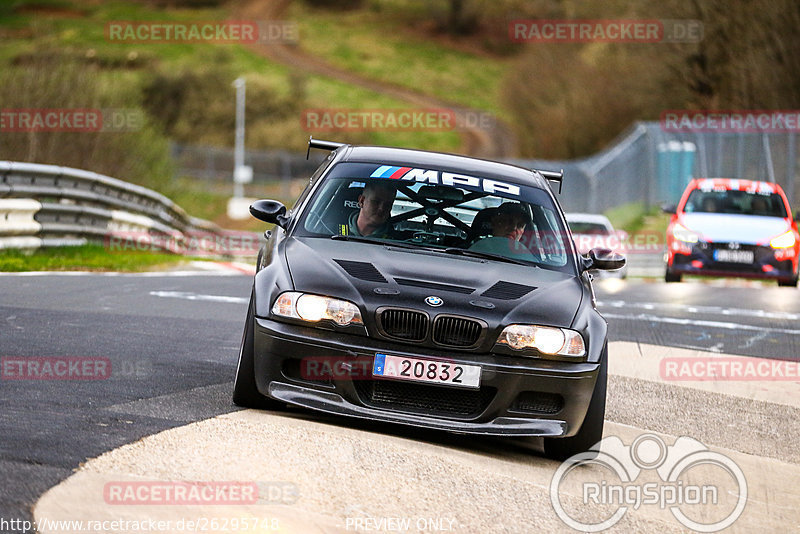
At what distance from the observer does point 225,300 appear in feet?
45.9

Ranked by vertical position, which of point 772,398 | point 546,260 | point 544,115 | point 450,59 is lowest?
point 772,398

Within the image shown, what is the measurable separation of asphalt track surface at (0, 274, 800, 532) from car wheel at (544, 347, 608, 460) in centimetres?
71

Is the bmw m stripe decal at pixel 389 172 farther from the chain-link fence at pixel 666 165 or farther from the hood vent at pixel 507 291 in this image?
the chain-link fence at pixel 666 165

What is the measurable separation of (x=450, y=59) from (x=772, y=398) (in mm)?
113560

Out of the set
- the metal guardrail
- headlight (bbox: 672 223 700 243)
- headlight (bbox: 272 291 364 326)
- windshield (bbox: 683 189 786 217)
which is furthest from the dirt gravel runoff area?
windshield (bbox: 683 189 786 217)

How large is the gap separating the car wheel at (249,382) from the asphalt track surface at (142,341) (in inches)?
5.0

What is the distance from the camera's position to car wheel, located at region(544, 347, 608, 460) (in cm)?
692

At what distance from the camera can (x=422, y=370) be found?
6.58 metres

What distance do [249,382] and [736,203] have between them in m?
15.8

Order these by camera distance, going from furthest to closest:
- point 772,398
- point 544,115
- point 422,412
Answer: point 544,115, point 772,398, point 422,412

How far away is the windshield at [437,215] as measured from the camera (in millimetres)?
7781

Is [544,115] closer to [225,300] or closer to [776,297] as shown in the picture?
[776,297]

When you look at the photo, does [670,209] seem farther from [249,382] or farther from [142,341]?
[249,382]

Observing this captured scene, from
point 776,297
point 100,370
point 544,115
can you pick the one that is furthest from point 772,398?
point 544,115
